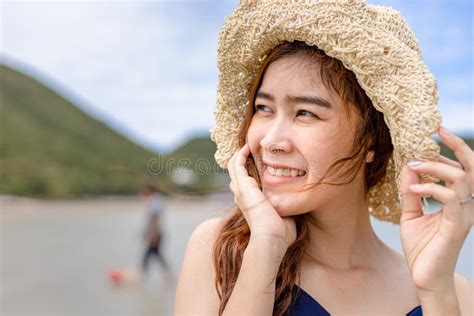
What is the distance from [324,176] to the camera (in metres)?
2.16

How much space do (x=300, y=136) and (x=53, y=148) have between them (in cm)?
5259

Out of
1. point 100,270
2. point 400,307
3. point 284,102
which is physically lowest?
point 100,270

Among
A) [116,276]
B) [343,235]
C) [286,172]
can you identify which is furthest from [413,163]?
[116,276]

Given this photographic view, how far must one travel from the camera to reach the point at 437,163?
191cm

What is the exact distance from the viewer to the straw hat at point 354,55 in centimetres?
195

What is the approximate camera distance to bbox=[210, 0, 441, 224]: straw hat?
195 centimetres

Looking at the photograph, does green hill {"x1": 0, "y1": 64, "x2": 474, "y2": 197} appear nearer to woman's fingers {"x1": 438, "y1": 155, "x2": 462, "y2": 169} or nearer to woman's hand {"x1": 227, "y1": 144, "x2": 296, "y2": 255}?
woman's hand {"x1": 227, "y1": 144, "x2": 296, "y2": 255}

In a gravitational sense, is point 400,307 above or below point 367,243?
below

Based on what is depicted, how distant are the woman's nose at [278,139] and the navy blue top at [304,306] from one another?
54 centimetres

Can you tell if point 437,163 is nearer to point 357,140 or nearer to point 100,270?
point 357,140

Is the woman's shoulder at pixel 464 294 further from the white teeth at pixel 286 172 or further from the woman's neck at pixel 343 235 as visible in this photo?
the white teeth at pixel 286 172

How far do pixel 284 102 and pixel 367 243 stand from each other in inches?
31.5

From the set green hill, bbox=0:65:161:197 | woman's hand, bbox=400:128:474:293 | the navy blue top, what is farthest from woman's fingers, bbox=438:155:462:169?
green hill, bbox=0:65:161:197

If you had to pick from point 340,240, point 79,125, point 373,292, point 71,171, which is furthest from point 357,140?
point 79,125
